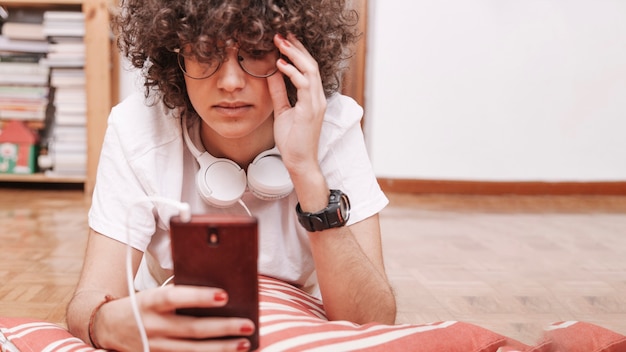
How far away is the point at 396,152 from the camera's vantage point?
3.04 metres

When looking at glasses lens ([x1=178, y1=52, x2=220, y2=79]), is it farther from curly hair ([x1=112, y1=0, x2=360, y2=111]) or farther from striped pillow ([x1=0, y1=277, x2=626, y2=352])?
striped pillow ([x1=0, y1=277, x2=626, y2=352])

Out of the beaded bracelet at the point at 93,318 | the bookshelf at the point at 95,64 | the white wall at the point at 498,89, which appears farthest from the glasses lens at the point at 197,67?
the white wall at the point at 498,89

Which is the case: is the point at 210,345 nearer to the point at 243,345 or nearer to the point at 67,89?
the point at 243,345

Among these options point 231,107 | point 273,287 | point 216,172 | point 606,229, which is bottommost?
point 606,229

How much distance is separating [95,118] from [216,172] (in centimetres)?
199

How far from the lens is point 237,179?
935mm

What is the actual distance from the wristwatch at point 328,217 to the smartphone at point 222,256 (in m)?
0.30

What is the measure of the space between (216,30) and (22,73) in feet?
7.49

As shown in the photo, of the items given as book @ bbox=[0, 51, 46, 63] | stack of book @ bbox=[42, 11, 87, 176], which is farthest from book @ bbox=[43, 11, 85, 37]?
book @ bbox=[0, 51, 46, 63]

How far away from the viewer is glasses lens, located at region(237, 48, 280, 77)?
2.83 ft

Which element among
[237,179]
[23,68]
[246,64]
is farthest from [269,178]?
[23,68]

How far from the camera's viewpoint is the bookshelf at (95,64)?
2654mm

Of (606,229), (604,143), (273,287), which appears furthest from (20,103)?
(604,143)

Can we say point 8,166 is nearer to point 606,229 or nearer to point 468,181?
point 468,181
